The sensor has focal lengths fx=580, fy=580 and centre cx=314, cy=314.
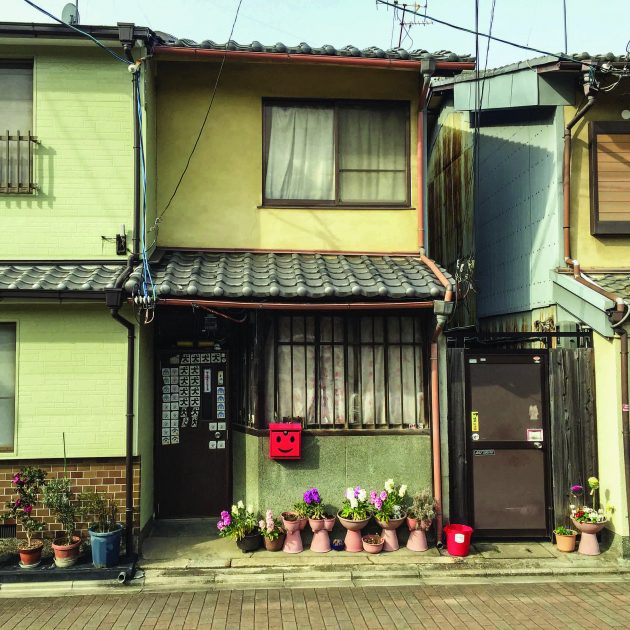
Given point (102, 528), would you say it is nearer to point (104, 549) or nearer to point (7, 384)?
point (104, 549)

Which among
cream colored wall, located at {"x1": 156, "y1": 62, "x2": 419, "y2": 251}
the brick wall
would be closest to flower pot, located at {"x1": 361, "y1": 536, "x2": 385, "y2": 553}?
the brick wall

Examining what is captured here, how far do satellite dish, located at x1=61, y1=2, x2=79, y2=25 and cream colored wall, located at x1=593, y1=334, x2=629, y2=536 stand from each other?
9942mm

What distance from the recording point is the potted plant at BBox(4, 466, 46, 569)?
7664 millimetres

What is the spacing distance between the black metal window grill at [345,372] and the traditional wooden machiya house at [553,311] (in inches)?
27.5

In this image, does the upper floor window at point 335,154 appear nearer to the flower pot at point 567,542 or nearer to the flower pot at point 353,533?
the flower pot at point 353,533

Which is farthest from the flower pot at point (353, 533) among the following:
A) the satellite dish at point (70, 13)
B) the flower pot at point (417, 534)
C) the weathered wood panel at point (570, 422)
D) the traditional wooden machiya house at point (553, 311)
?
the satellite dish at point (70, 13)

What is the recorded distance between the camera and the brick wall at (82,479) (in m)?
8.14

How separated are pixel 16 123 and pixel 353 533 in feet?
26.4

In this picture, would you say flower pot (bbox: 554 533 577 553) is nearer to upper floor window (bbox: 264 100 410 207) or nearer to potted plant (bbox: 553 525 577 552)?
potted plant (bbox: 553 525 577 552)

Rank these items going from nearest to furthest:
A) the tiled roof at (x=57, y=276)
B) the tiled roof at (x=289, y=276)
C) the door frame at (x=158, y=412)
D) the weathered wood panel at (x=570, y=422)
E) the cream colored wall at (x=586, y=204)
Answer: the tiled roof at (x=57, y=276) → the tiled roof at (x=289, y=276) → the weathered wood panel at (x=570, y=422) → the cream colored wall at (x=586, y=204) → the door frame at (x=158, y=412)

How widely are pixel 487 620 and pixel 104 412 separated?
5.63 meters

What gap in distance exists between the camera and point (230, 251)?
31.8 ft

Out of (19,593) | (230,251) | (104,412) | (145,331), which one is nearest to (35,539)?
(19,593)

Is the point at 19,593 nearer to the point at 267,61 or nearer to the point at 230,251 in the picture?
the point at 230,251
